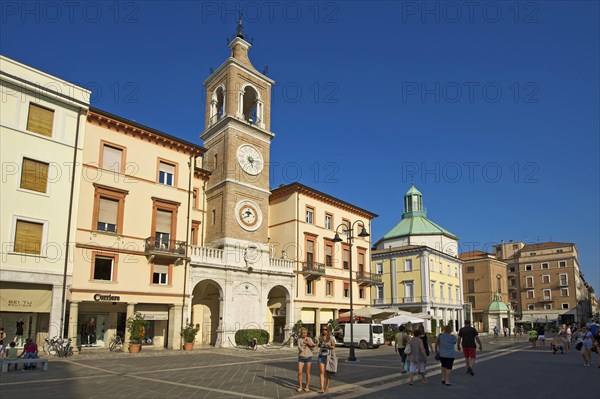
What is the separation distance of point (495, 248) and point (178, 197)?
9098 centimetres

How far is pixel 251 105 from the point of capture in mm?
38562

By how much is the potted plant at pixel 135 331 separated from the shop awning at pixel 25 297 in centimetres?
427

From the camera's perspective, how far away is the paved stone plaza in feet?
37.5

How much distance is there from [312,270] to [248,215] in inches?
317

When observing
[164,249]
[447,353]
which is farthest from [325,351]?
[164,249]

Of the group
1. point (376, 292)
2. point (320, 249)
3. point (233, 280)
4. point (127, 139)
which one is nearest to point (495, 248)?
point (376, 292)

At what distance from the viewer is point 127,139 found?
2688cm

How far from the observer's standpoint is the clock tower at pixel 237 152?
32469 millimetres

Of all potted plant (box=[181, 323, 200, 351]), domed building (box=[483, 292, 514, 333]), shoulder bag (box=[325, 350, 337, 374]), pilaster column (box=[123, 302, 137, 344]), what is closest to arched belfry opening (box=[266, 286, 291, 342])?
potted plant (box=[181, 323, 200, 351])

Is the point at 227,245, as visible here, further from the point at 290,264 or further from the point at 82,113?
the point at 82,113

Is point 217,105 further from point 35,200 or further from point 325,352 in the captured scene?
point 325,352

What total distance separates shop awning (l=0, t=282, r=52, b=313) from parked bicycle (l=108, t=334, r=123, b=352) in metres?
4.42

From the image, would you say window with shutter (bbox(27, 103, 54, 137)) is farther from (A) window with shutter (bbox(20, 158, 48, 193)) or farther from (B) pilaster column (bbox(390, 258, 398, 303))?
(B) pilaster column (bbox(390, 258, 398, 303))

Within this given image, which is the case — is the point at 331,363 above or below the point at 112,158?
below
